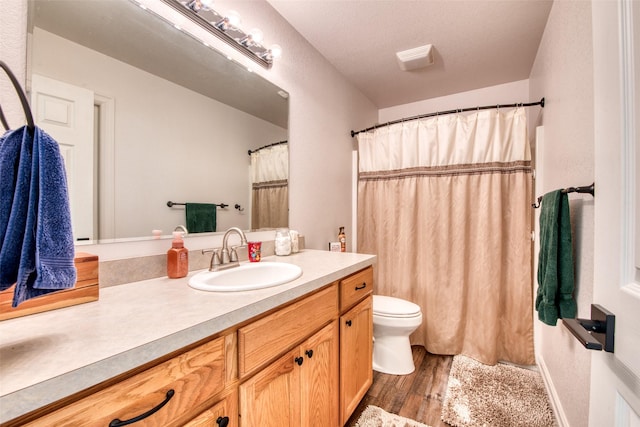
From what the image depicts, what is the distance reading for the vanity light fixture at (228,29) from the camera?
119cm

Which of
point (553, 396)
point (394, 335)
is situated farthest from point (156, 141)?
point (553, 396)

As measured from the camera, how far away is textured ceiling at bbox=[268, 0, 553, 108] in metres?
1.61

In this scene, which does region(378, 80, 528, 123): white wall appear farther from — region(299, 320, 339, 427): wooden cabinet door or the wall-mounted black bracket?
region(299, 320, 339, 427): wooden cabinet door

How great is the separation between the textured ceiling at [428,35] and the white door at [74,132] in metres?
1.27

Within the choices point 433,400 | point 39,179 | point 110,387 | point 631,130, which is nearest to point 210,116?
point 39,179

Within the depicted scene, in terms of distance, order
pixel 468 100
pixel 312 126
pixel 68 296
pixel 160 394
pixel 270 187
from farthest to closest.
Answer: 1. pixel 468 100
2. pixel 312 126
3. pixel 270 187
4. pixel 68 296
5. pixel 160 394

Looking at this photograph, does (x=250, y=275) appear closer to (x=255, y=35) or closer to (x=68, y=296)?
(x=68, y=296)

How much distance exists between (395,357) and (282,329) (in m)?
1.33

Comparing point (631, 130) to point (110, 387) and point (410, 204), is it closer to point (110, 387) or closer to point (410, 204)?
point (110, 387)

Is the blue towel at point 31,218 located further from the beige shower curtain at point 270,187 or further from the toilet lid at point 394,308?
the toilet lid at point 394,308

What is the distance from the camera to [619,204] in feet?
1.56

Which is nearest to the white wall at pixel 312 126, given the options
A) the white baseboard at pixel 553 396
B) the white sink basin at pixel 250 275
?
the white sink basin at pixel 250 275

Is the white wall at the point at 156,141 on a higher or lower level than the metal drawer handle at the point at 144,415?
higher

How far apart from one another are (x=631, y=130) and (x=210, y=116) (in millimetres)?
1453
